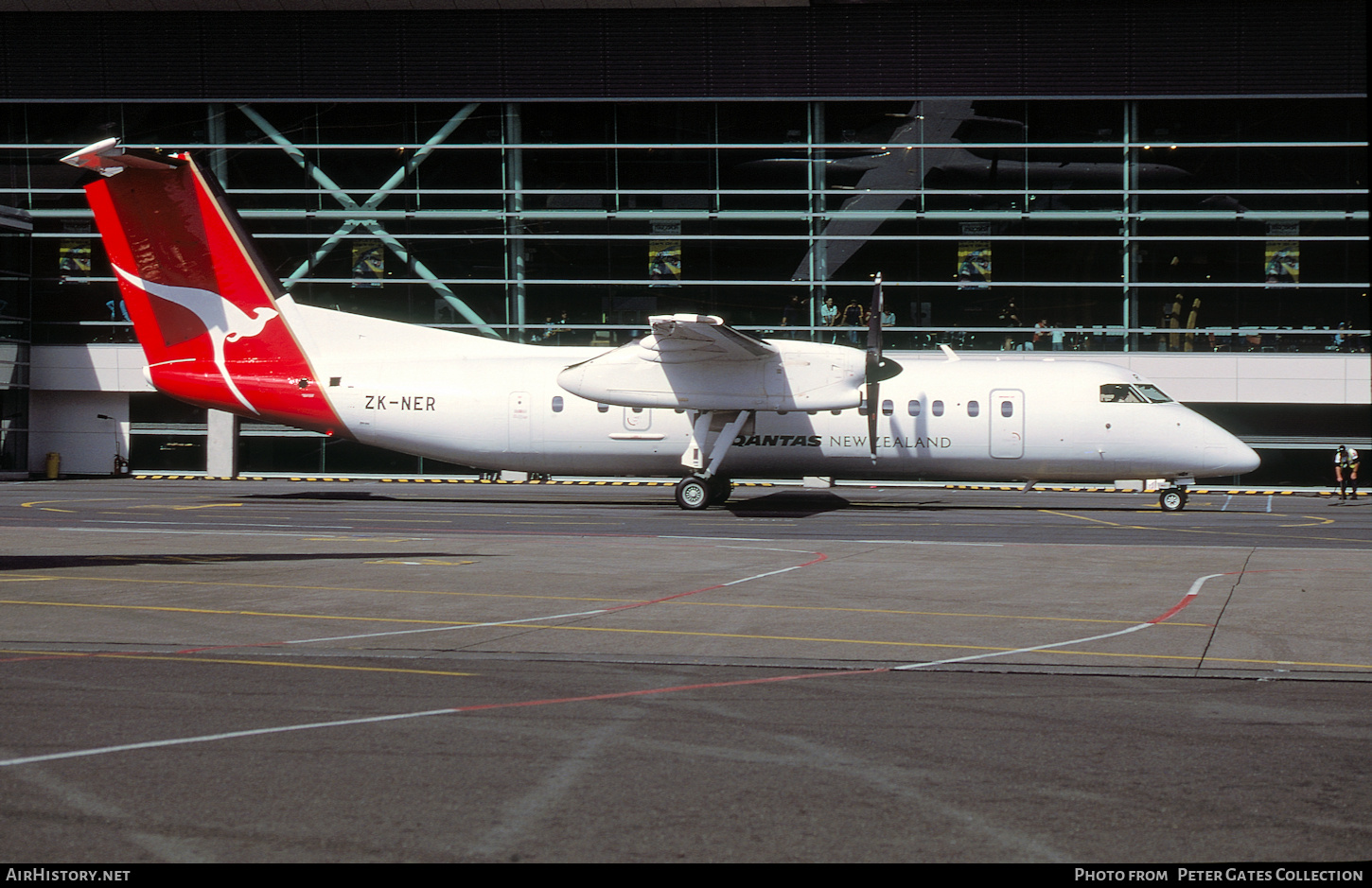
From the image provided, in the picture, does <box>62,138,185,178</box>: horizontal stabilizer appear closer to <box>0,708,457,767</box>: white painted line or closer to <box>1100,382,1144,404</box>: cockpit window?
<box>0,708,457,767</box>: white painted line

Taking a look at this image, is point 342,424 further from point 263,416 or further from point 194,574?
point 194,574

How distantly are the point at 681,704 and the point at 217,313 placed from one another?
22393 mm

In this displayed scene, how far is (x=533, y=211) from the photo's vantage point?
38.5 metres

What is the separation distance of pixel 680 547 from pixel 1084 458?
38.6ft

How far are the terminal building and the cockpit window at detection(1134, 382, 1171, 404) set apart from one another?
11781mm

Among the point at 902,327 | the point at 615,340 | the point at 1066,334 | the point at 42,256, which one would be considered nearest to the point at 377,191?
the point at 615,340

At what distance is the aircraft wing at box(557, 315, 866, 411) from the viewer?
2402 centimetres

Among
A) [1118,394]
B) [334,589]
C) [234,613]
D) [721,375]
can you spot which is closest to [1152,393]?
[1118,394]

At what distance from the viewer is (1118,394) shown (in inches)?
977

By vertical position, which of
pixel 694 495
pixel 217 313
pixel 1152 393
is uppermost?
pixel 217 313

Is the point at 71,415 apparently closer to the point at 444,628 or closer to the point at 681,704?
the point at 444,628

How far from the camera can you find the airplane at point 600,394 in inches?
963

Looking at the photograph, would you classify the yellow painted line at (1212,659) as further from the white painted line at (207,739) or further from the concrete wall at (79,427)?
the concrete wall at (79,427)

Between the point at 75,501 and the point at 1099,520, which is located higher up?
the point at 75,501
